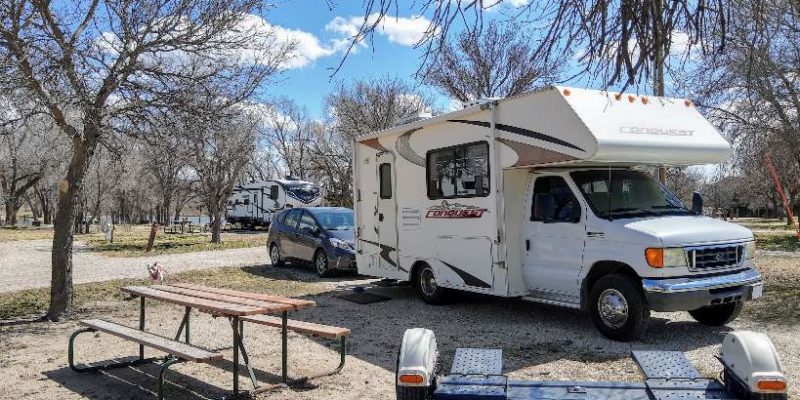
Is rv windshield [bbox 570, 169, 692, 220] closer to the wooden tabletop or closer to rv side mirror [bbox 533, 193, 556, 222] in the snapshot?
rv side mirror [bbox 533, 193, 556, 222]

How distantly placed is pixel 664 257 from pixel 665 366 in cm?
313

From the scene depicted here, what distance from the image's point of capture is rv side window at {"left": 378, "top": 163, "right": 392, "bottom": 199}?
10.9 m

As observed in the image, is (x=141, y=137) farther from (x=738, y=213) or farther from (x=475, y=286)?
(x=738, y=213)

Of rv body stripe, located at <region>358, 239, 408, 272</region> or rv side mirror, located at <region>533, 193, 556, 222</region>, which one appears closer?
rv side mirror, located at <region>533, 193, 556, 222</region>

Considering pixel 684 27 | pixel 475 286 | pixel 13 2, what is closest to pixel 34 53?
pixel 13 2

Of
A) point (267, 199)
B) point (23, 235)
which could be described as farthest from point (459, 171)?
point (23, 235)

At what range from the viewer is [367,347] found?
24.5ft

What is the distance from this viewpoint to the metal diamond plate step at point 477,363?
4086mm

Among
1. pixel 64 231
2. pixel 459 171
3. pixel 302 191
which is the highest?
pixel 302 191

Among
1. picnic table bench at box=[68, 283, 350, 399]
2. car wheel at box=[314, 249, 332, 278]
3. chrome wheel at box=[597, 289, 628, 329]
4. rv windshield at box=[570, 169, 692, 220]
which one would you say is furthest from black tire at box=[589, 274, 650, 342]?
car wheel at box=[314, 249, 332, 278]

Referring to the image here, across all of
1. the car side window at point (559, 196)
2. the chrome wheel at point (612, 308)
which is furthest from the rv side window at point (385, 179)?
the chrome wheel at point (612, 308)

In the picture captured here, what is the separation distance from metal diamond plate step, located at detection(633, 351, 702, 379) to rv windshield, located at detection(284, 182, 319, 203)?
31875 millimetres

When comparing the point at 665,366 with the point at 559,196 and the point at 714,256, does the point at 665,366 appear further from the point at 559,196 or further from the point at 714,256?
the point at 559,196

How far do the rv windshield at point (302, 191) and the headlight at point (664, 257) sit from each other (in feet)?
96.7
